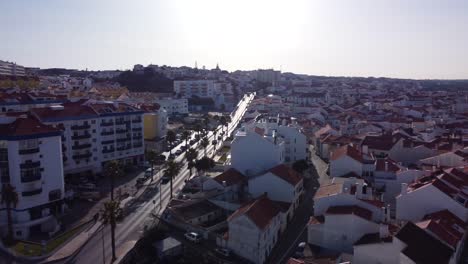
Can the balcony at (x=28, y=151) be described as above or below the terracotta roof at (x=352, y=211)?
above

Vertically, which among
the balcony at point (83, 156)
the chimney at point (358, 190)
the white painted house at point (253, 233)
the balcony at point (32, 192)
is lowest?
the white painted house at point (253, 233)

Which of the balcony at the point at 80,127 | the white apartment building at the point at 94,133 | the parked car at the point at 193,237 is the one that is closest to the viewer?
the parked car at the point at 193,237

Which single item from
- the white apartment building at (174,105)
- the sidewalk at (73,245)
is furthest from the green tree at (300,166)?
the white apartment building at (174,105)

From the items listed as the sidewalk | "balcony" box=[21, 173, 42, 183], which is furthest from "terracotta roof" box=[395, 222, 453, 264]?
"balcony" box=[21, 173, 42, 183]

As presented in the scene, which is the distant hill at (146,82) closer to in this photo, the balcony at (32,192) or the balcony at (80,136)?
the balcony at (80,136)

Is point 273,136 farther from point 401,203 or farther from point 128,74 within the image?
point 128,74

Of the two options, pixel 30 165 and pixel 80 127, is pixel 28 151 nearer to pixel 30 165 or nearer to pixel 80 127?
pixel 30 165

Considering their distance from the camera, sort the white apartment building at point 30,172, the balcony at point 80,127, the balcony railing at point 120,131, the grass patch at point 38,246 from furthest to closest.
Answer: the balcony railing at point 120,131 → the balcony at point 80,127 → the white apartment building at point 30,172 → the grass patch at point 38,246

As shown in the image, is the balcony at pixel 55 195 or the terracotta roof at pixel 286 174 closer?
the balcony at pixel 55 195
